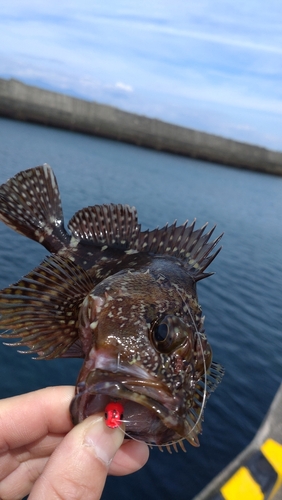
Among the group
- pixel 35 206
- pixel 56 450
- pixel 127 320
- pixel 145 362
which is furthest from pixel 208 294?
pixel 56 450

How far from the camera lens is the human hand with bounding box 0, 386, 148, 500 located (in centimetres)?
323

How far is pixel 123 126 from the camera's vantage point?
65000 millimetres

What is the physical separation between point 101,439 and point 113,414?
8.2 inches

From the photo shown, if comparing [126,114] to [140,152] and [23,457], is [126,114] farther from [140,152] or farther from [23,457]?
[23,457]

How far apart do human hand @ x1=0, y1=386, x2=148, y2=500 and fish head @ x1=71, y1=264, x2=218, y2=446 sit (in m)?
0.26

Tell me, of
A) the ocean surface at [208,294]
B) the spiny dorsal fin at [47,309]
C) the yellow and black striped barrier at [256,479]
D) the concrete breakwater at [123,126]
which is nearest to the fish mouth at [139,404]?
the spiny dorsal fin at [47,309]

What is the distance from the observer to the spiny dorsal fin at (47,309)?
4.03 m

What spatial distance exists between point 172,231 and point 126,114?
6539cm

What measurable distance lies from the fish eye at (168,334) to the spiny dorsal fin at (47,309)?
2.91ft

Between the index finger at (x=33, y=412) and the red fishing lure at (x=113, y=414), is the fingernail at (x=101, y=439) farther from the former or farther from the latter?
the index finger at (x=33, y=412)

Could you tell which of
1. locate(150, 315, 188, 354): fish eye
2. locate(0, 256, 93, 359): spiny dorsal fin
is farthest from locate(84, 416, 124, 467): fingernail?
locate(0, 256, 93, 359): spiny dorsal fin

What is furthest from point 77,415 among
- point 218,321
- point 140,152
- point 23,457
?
point 140,152

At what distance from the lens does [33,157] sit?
3222 cm

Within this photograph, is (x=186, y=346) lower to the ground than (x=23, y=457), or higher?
higher
